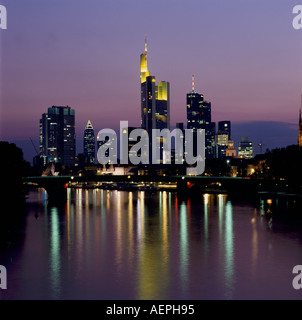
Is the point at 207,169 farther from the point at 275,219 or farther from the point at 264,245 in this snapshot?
the point at 264,245

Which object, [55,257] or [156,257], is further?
[55,257]

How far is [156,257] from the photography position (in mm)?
44562

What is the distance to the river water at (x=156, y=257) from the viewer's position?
33750 mm

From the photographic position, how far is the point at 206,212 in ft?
269

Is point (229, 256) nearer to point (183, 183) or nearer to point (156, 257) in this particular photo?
point (156, 257)
